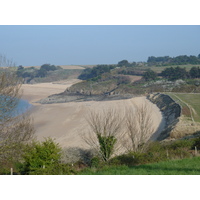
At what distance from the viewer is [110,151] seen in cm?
1611

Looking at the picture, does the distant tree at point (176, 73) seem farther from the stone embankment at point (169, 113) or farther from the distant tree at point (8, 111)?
the distant tree at point (8, 111)

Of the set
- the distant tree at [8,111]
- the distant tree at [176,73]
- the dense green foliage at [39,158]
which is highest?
the distant tree at [176,73]

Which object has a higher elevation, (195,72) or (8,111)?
(195,72)

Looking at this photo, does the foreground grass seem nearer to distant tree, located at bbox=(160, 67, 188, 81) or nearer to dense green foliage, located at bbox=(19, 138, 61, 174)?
dense green foliage, located at bbox=(19, 138, 61, 174)

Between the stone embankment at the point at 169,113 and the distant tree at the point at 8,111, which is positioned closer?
the distant tree at the point at 8,111

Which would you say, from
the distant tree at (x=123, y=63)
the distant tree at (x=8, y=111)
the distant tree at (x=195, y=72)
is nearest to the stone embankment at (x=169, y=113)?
the distant tree at (x=8, y=111)

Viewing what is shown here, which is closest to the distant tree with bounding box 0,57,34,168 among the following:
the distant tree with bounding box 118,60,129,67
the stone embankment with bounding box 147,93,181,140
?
the stone embankment with bounding box 147,93,181,140

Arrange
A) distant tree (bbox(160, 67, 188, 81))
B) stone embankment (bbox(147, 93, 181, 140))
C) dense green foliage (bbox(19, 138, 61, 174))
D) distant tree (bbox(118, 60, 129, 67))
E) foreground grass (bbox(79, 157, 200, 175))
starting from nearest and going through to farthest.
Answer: foreground grass (bbox(79, 157, 200, 175)) → dense green foliage (bbox(19, 138, 61, 174)) → stone embankment (bbox(147, 93, 181, 140)) → distant tree (bbox(160, 67, 188, 81)) → distant tree (bbox(118, 60, 129, 67))

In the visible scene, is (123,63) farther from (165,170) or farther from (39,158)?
(165,170)

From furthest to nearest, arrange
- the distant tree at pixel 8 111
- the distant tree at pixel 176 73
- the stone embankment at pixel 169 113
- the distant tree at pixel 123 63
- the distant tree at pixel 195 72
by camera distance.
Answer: the distant tree at pixel 123 63, the distant tree at pixel 176 73, the distant tree at pixel 195 72, the stone embankment at pixel 169 113, the distant tree at pixel 8 111

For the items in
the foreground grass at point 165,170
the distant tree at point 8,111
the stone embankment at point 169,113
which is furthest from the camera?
the stone embankment at point 169,113

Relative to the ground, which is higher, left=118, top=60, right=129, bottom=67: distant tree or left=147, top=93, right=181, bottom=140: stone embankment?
left=118, top=60, right=129, bottom=67: distant tree

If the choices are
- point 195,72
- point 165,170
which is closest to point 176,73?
point 195,72

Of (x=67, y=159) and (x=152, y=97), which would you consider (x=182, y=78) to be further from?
(x=67, y=159)
